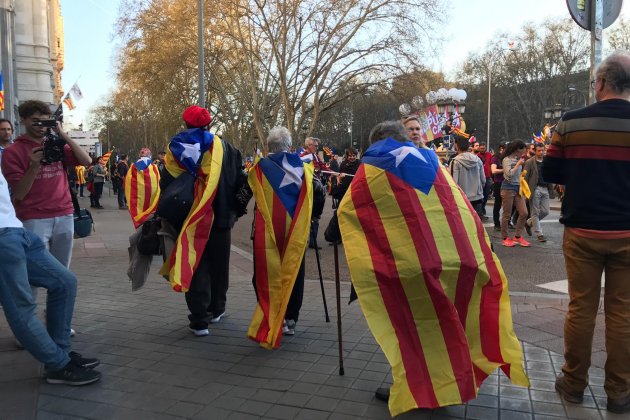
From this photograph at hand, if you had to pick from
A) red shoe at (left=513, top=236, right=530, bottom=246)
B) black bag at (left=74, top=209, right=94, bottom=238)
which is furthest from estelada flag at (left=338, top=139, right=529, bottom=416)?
red shoe at (left=513, top=236, right=530, bottom=246)

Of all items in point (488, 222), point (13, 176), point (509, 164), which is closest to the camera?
point (13, 176)

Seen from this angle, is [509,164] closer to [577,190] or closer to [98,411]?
[577,190]

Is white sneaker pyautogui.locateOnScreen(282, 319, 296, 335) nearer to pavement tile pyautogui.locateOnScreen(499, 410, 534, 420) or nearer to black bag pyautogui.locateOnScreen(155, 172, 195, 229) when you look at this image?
black bag pyautogui.locateOnScreen(155, 172, 195, 229)

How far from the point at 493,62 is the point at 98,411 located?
69318mm

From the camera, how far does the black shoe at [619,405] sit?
307 centimetres

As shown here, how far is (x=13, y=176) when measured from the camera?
157 inches

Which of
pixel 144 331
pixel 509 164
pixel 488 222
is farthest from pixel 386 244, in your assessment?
pixel 488 222

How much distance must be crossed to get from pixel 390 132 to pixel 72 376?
8.22ft

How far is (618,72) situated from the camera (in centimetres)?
306

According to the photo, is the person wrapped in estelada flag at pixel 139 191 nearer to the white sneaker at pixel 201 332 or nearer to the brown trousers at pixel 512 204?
the white sneaker at pixel 201 332

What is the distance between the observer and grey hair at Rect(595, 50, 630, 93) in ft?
10.0

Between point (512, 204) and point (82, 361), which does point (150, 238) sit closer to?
point (82, 361)

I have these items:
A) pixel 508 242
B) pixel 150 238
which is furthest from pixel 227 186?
pixel 508 242

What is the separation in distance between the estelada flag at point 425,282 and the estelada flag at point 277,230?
1163 millimetres
